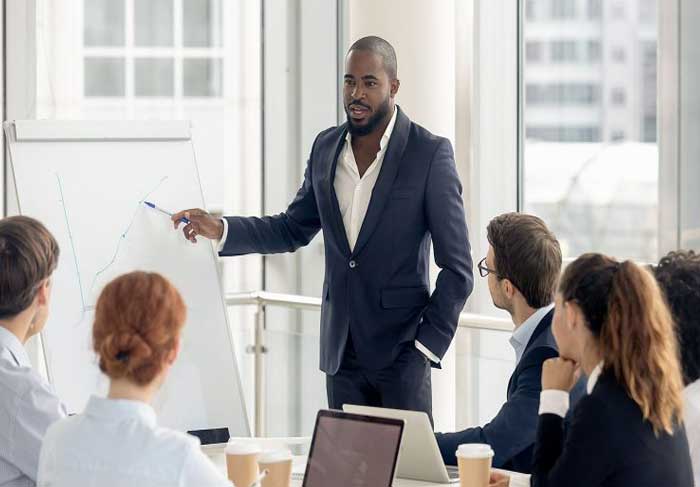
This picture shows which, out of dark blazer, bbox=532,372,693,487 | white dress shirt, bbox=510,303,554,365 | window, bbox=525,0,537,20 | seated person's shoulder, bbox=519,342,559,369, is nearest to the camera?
dark blazer, bbox=532,372,693,487

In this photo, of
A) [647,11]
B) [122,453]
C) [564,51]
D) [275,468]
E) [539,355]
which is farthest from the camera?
[564,51]

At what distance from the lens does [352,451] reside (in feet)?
7.16

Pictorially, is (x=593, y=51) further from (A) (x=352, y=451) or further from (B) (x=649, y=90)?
(A) (x=352, y=451)

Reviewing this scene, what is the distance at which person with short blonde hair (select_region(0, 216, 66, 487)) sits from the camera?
224cm

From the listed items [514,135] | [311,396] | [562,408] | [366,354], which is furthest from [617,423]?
[311,396]

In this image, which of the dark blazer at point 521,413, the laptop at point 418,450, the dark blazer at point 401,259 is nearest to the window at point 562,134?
the dark blazer at point 401,259

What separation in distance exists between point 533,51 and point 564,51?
0.15 metres

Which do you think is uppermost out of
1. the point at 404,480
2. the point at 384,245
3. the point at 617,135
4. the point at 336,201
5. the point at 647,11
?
the point at 647,11

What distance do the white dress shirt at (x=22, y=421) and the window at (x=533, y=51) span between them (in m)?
2.57

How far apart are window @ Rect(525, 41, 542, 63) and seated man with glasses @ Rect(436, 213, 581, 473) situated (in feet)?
5.48

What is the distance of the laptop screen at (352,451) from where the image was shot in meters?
2.13

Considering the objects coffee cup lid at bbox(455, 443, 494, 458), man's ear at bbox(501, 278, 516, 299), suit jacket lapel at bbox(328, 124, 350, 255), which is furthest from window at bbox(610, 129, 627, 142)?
coffee cup lid at bbox(455, 443, 494, 458)

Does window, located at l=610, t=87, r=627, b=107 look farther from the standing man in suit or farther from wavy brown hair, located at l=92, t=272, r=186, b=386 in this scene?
wavy brown hair, located at l=92, t=272, r=186, b=386

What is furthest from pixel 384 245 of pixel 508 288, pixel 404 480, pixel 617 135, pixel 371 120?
pixel 617 135
